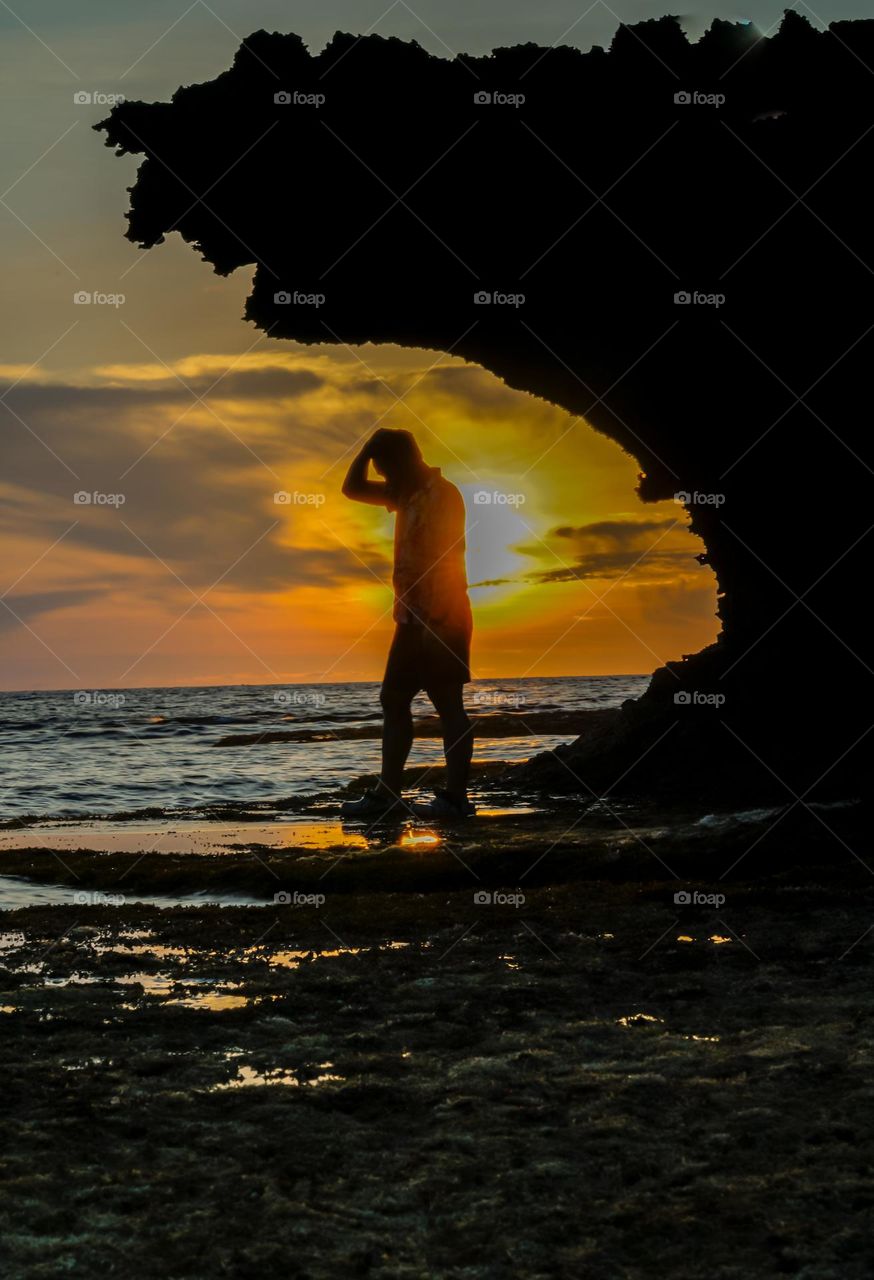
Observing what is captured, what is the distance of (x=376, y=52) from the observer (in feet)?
30.3

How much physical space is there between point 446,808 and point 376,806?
62 cm

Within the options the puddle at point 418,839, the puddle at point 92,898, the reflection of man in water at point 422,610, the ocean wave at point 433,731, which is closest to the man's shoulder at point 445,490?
the reflection of man in water at point 422,610

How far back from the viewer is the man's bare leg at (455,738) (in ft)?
26.9

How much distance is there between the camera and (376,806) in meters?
8.55

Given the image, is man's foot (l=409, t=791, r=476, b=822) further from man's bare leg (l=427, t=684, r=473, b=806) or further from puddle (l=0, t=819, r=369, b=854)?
puddle (l=0, t=819, r=369, b=854)

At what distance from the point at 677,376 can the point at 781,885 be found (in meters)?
5.27

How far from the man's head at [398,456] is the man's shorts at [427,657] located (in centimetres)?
100

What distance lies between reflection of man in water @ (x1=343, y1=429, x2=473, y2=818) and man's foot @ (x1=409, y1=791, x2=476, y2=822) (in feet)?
0.03

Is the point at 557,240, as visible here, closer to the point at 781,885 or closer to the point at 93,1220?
the point at 781,885

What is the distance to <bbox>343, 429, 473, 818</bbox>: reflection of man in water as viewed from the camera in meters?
8.41

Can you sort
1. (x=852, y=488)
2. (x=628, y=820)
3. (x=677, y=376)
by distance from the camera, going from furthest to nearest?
1. (x=677, y=376)
2. (x=852, y=488)
3. (x=628, y=820)

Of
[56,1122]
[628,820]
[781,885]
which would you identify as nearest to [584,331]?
[628,820]

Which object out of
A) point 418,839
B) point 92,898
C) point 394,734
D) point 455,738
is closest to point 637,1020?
point 92,898

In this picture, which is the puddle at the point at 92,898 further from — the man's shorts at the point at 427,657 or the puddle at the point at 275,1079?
the man's shorts at the point at 427,657
